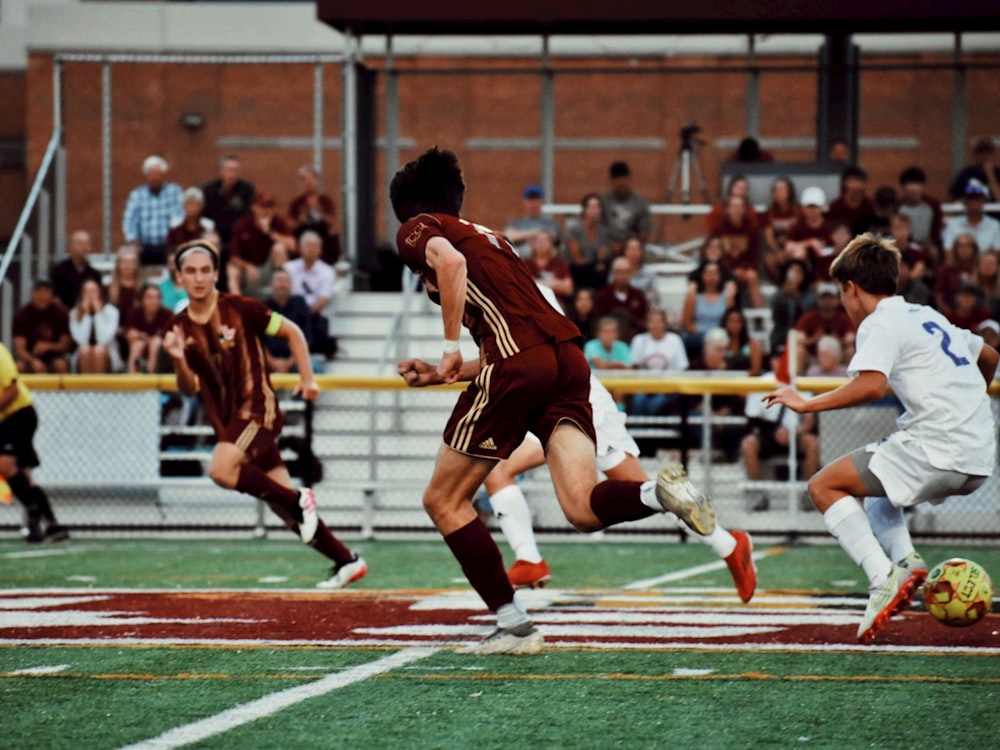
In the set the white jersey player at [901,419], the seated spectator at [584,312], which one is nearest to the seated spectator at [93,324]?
the seated spectator at [584,312]

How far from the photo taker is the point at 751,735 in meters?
A: 4.86

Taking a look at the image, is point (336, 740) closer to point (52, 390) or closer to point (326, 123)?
point (52, 390)

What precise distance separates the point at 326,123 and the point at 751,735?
27.7 m

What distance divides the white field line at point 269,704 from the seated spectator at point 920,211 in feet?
38.6

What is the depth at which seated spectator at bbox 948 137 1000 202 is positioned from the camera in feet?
58.2

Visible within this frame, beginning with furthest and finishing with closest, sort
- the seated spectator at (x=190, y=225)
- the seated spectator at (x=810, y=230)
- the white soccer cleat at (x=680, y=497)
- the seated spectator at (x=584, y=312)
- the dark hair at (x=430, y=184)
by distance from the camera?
the seated spectator at (x=190, y=225) → the seated spectator at (x=810, y=230) → the seated spectator at (x=584, y=312) → the dark hair at (x=430, y=184) → the white soccer cleat at (x=680, y=497)

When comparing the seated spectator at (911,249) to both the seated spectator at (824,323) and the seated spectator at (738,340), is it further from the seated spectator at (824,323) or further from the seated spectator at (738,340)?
the seated spectator at (738,340)

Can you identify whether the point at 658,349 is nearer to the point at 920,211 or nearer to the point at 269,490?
the point at 920,211

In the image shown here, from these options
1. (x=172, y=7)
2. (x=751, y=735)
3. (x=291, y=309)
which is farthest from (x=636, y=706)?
(x=172, y=7)

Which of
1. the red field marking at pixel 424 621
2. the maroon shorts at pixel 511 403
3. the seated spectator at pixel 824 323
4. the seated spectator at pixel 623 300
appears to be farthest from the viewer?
the seated spectator at pixel 623 300

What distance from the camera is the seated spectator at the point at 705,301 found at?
1580 centimetres

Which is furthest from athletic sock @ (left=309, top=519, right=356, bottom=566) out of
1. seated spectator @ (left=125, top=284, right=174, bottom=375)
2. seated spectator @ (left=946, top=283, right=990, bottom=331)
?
seated spectator @ (left=946, top=283, right=990, bottom=331)

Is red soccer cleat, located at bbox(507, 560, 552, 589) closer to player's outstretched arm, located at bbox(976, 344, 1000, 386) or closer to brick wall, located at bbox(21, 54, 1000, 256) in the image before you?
player's outstretched arm, located at bbox(976, 344, 1000, 386)

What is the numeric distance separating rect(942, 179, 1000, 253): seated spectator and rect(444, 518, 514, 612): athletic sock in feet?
37.6
